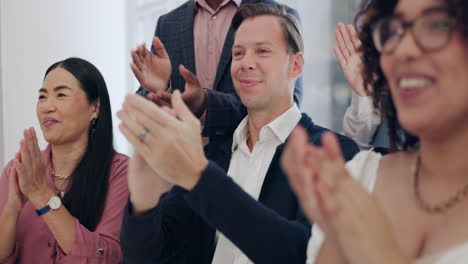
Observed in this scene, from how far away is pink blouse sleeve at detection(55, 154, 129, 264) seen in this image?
1.84 metres

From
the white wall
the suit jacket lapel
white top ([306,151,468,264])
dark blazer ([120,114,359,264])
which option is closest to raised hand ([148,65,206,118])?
dark blazer ([120,114,359,264])

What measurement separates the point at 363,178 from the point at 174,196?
77 cm

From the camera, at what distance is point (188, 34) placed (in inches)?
86.0

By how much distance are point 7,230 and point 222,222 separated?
45.8 inches

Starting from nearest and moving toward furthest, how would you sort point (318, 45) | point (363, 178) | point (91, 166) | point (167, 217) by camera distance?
point (363, 178) → point (167, 217) → point (91, 166) → point (318, 45)

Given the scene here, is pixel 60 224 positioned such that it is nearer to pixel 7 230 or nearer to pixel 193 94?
pixel 7 230

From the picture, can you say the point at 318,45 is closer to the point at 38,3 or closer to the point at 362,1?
the point at 362,1

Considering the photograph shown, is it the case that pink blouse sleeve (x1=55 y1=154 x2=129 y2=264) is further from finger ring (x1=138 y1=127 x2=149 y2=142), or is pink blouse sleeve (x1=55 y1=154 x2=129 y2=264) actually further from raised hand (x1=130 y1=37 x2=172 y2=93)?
finger ring (x1=138 y1=127 x2=149 y2=142)

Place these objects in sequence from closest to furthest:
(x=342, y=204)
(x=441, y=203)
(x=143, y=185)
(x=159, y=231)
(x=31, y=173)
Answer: (x=342, y=204), (x=441, y=203), (x=143, y=185), (x=159, y=231), (x=31, y=173)

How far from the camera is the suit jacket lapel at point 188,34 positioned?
2.15 metres

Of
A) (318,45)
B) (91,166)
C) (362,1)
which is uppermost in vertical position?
(362,1)

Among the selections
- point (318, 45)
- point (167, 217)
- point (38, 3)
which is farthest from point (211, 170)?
point (38, 3)

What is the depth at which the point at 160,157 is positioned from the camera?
1.00 m

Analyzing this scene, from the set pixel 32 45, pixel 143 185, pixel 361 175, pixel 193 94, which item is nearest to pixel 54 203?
pixel 193 94
